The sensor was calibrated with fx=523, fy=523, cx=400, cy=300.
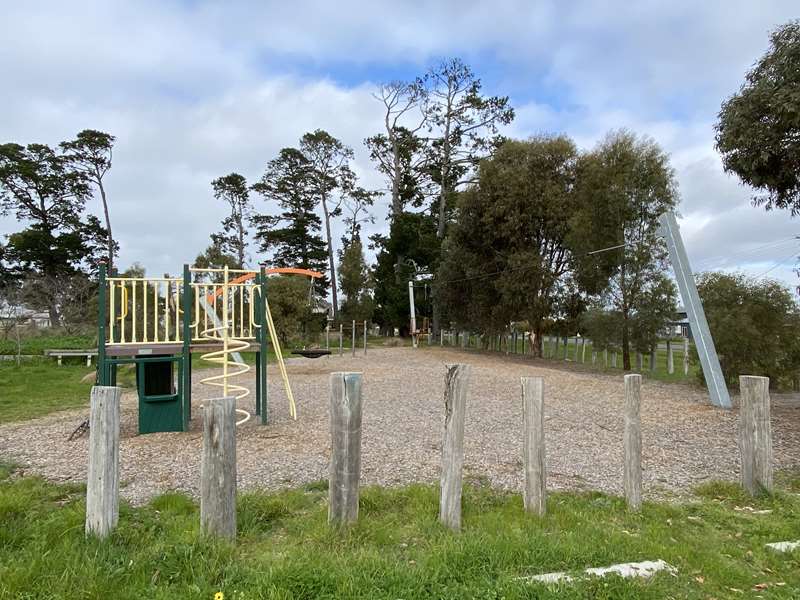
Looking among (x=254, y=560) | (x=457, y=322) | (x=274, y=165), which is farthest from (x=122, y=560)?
(x=274, y=165)

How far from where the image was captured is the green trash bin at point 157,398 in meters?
6.35

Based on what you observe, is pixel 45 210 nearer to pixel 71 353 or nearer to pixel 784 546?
pixel 71 353

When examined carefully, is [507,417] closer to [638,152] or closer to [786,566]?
[786,566]

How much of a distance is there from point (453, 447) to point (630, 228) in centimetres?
1387

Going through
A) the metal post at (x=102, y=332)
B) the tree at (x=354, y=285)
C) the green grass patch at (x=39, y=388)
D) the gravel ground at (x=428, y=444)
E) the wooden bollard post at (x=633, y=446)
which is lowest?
the gravel ground at (x=428, y=444)

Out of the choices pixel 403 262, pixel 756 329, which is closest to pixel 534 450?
pixel 756 329

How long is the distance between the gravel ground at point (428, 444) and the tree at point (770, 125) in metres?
3.52

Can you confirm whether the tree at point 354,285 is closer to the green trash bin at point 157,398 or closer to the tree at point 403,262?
the tree at point 403,262

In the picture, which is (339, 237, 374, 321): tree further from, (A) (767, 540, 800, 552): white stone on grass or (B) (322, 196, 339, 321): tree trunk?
(A) (767, 540, 800, 552): white stone on grass

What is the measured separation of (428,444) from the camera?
6.02 m

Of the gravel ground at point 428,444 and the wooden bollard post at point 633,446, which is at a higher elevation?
the wooden bollard post at point 633,446

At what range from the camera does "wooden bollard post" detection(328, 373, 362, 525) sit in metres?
3.15

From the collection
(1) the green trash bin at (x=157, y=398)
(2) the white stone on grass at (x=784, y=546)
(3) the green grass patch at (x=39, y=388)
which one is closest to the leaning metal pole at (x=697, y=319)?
(2) the white stone on grass at (x=784, y=546)

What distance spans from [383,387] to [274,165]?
3307cm
